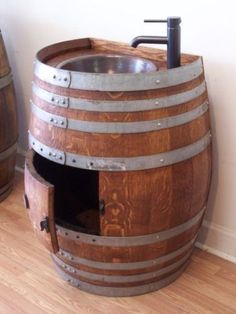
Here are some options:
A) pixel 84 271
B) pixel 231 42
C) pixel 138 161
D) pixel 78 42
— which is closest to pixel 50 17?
pixel 78 42

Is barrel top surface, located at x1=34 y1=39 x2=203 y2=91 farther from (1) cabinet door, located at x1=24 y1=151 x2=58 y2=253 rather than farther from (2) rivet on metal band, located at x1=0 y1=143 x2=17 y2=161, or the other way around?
(2) rivet on metal band, located at x1=0 y1=143 x2=17 y2=161

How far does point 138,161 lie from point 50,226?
334mm

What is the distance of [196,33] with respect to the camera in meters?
1.41

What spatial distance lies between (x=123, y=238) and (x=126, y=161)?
259mm

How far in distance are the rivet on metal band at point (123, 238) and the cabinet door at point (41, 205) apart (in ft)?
0.20

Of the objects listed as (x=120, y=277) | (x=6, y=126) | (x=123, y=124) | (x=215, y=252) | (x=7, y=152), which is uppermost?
(x=123, y=124)

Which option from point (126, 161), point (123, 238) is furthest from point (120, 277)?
point (126, 161)

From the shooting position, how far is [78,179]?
1642mm

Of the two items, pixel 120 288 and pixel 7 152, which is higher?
pixel 7 152

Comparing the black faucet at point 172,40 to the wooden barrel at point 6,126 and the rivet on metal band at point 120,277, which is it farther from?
the wooden barrel at point 6,126

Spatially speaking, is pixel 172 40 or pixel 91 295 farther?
pixel 91 295

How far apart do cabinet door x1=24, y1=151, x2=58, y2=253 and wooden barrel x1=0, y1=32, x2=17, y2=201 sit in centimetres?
62

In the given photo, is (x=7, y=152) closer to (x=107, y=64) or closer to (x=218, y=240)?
(x=107, y=64)

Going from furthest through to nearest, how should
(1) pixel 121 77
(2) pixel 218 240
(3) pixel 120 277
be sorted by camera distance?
(2) pixel 218 240
(3) pixel 120 277
(1) pixel 121 77
